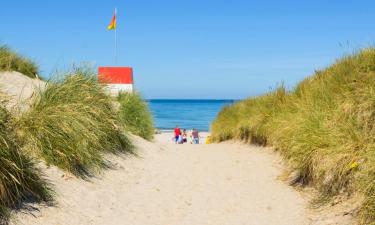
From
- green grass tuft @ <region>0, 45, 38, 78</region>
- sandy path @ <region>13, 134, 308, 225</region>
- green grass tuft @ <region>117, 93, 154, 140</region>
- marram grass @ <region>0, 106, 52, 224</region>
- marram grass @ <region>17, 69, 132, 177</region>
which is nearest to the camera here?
marram grass @ <region>0, 106, 52, 224</region>

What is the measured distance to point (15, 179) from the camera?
549 centimetres

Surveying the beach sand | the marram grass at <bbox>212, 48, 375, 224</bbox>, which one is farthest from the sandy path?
the marram grass at <bbox>212, 48, 375, 224</bbox>

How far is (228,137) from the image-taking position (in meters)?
18.1

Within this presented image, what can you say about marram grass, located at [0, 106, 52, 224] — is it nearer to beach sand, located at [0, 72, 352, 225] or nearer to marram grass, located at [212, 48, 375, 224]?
beach sand, located at [0, 72, 352, 225]

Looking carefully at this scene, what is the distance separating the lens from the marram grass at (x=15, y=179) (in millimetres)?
5476

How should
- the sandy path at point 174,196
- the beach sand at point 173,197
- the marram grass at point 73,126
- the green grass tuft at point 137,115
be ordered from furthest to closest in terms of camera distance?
1. the green grass tuft at point 137,115
2. the marram grass at point 73,126
3. the sandy path at point 174,196
4. the beach sand at point 173,197

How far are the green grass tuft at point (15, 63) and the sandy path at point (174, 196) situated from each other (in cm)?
464

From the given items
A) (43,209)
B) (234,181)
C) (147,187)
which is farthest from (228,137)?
(43,209)

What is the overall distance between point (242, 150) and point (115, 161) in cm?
542

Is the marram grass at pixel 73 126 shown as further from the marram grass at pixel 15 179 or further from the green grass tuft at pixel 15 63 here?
the green grass tuft at pixel 15 63

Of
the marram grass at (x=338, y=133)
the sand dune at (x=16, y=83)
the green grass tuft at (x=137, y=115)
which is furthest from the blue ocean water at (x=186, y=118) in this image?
the marram grass at (x=338, y=133)

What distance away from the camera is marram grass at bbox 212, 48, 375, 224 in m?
6.67

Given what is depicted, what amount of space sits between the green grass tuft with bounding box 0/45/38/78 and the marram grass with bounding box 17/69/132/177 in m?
3.09

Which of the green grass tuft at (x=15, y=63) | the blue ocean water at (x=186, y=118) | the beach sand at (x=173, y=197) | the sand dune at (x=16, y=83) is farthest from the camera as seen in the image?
the blue ocean water at (x=186, y=118)
